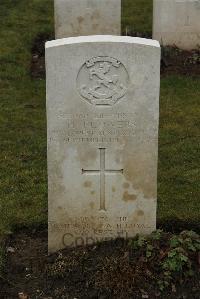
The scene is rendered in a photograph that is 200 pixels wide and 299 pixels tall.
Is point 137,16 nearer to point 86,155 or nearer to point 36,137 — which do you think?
point 36,137

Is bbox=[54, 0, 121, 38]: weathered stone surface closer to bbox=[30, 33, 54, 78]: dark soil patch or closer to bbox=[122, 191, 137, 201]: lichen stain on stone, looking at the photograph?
bbox=[30, 33, 54, 78]: dark soil patch

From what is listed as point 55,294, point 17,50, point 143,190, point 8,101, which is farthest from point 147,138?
point 17,50

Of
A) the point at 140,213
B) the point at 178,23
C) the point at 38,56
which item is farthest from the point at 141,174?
the point at 178,23

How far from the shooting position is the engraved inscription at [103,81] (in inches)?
214

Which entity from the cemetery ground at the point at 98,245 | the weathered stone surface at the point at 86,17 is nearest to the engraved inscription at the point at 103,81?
the cemetery ground at the point at 98,245

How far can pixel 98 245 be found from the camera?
19.3ft

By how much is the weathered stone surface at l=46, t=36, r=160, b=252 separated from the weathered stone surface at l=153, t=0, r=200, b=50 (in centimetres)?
613

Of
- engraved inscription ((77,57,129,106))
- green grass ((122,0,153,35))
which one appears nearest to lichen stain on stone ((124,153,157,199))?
engraved inscription ((77,57,129,106))

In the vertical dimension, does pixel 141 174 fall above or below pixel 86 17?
below

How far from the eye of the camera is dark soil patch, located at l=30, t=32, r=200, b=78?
10.9 m

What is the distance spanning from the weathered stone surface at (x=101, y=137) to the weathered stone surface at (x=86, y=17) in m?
6.11

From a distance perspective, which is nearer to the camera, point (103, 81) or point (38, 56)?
point (103, 81)

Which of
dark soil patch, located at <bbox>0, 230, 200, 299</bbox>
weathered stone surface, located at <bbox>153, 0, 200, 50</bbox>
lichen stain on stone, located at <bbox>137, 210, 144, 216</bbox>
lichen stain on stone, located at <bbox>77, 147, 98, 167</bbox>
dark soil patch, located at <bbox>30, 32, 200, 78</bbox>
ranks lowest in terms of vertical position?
dark soil patch, located at <bbox>0, 230, 200, 299</bbox>

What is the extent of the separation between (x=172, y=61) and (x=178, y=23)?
2.64ft
